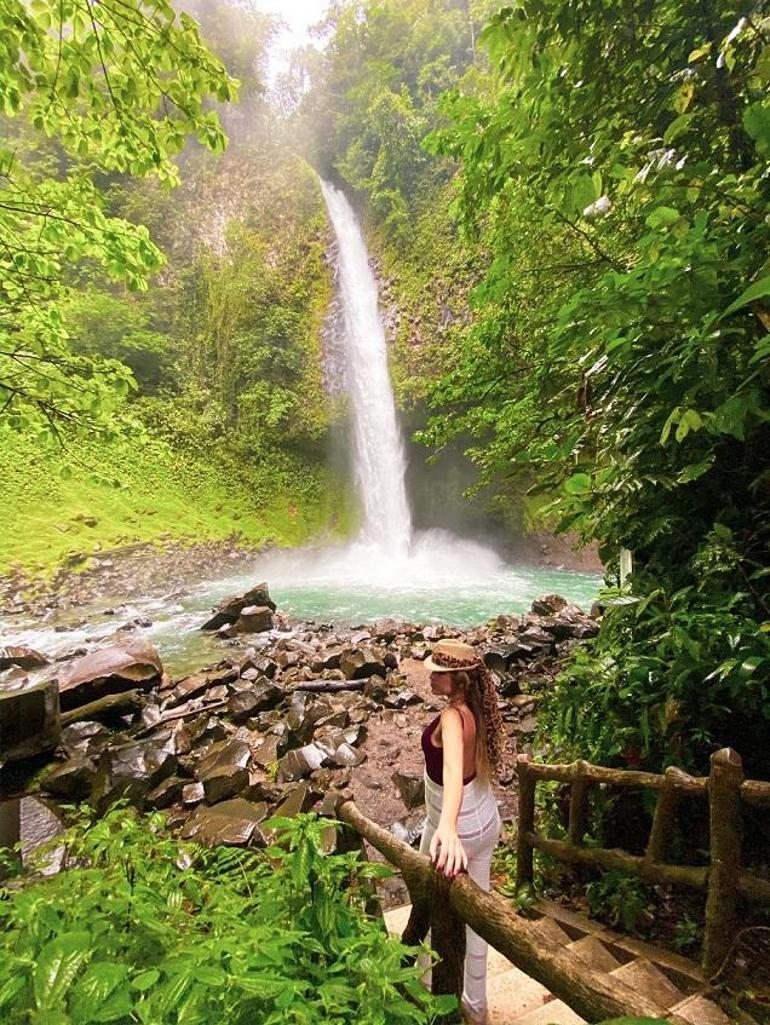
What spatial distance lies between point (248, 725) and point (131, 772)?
1731 millimetres

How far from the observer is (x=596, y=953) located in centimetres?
251

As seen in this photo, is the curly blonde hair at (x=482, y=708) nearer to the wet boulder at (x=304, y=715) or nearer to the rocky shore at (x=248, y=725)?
the rocky shore at (x=248, y=725)

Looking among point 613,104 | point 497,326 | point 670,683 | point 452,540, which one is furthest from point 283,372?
point 670,683

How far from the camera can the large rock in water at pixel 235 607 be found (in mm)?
11062

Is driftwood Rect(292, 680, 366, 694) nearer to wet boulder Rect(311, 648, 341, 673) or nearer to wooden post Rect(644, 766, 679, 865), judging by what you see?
wet boulder Rect(311, 648, 341, 673)

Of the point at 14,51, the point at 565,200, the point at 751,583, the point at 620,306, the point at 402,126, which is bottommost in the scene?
the point at 751,583

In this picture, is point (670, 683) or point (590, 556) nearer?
point (670, 683)

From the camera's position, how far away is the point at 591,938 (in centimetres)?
265

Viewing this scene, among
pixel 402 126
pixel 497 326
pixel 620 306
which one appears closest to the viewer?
pixel 620 306

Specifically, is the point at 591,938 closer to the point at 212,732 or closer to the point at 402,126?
the point at 212,732

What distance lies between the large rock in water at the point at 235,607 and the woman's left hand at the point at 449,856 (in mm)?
10146

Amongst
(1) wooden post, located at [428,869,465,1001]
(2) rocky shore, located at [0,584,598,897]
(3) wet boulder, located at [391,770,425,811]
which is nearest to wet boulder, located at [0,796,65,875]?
(2) rocky shore, located at [0,584,598,897]

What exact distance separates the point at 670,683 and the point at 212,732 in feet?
17.2

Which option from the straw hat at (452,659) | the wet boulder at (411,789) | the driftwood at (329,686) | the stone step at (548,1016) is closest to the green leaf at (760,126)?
the straw hat at (452,659)
